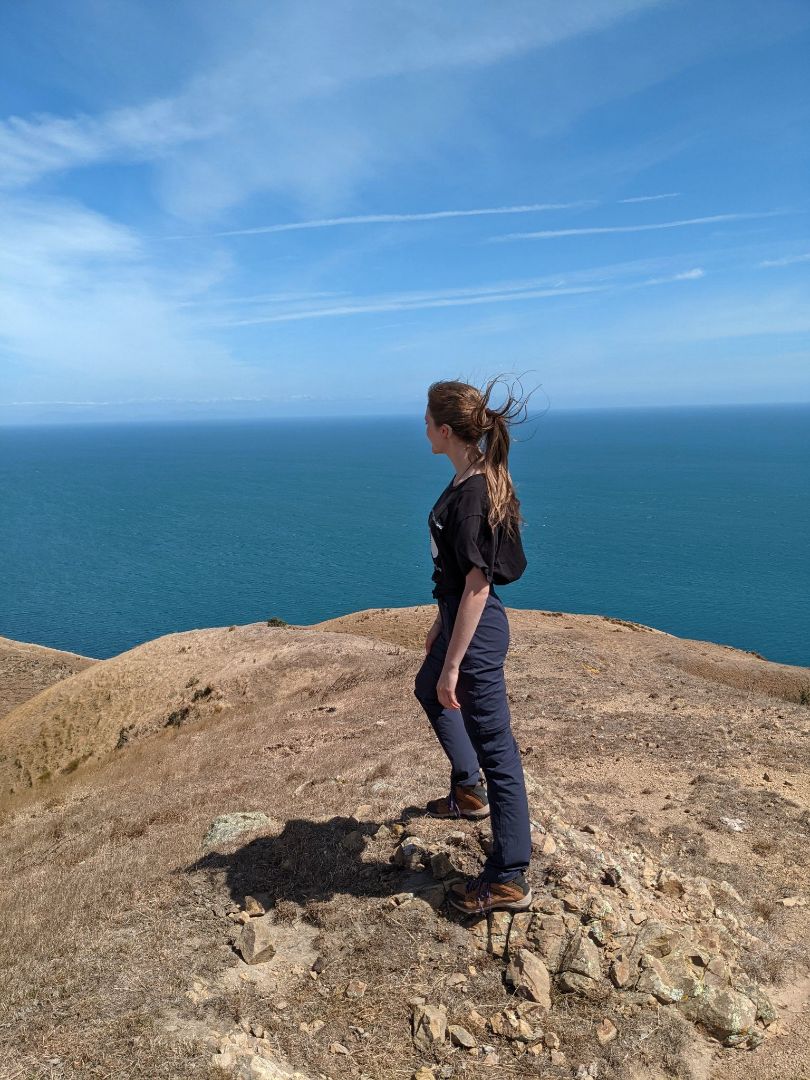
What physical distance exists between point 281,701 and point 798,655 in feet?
178

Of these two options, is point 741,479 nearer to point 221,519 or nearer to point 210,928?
point 221,519

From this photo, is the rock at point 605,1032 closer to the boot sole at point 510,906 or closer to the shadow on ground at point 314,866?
the boot sole at point 510,906

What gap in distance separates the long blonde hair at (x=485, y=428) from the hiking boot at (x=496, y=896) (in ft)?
8.97

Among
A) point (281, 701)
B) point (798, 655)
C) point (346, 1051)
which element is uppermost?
point (346, 1051)

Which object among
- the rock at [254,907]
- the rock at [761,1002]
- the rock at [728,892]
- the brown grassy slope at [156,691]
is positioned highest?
the rock at [761,1002]

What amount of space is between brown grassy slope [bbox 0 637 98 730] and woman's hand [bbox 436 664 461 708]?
97.7 feet

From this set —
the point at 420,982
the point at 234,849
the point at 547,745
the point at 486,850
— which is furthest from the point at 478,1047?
the point at 547,745

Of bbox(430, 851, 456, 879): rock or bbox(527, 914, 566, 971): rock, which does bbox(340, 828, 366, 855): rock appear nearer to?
bbox(430, 851, 456, 879): rock

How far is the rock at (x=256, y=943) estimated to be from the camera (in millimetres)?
5566

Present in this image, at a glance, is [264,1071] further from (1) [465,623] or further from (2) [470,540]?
(2) [470,540]

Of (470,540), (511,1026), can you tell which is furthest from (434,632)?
(511,1026)

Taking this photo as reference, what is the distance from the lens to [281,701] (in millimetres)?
17453

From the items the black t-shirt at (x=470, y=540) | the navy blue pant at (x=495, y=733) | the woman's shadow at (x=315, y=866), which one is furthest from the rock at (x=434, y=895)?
the black t-shirt at (x=470, y=540)

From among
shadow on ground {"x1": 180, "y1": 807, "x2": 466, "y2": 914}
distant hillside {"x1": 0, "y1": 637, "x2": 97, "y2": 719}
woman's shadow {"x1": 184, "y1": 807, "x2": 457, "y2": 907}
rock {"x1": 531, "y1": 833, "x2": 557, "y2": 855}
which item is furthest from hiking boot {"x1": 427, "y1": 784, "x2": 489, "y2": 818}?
distant hillside {"x1": 0, "y1": 637, "x2": 97, "y2": 719}
